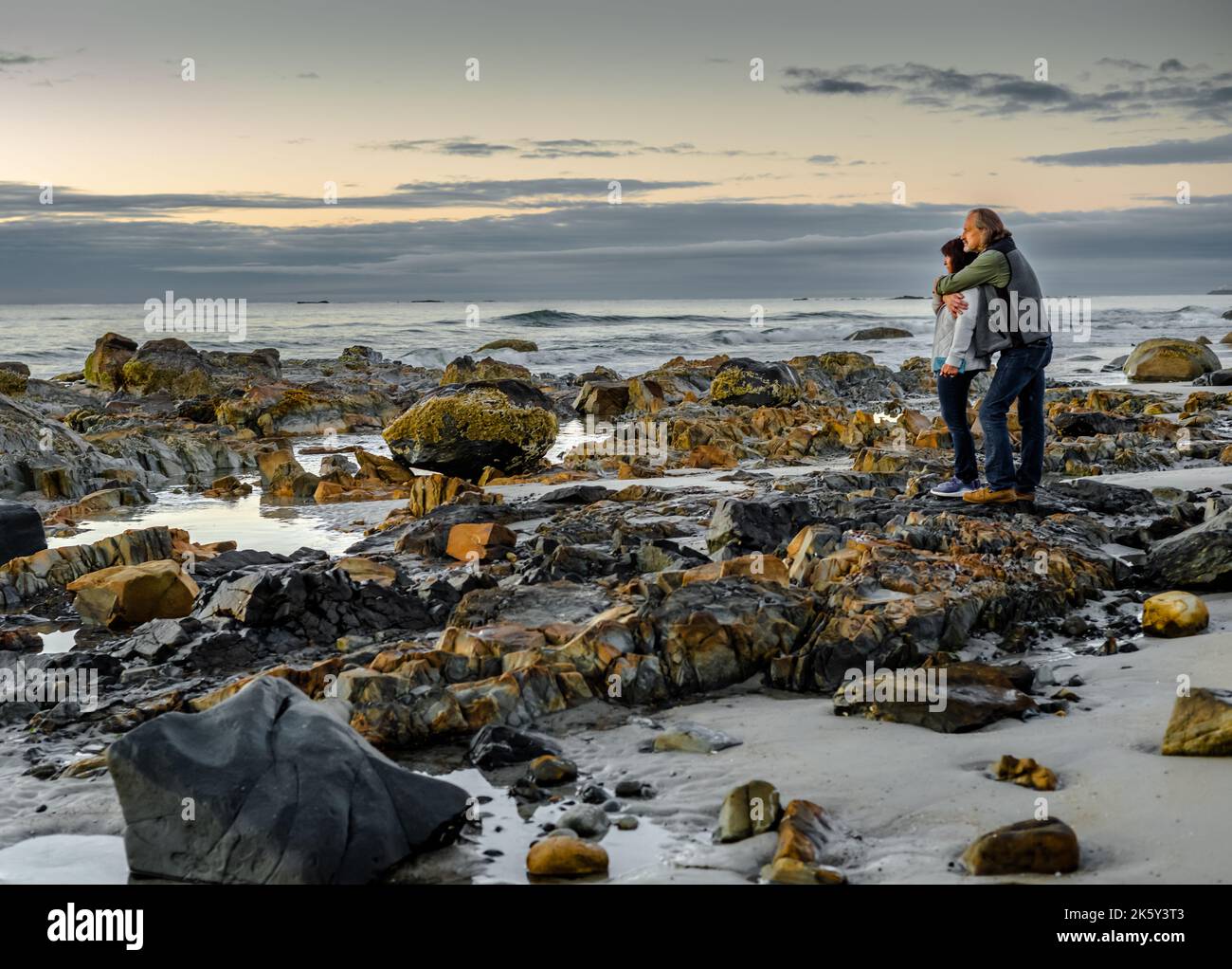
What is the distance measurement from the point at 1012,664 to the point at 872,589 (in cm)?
92

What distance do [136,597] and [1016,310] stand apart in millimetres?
5553

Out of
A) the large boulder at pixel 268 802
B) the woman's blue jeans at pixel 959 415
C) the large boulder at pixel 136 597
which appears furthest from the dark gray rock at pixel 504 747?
Answer: the woman's blue jeans at pixel 959 415

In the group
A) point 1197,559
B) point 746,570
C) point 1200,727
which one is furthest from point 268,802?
point 1197,559

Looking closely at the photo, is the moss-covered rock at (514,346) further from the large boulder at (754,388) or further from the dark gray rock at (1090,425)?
the dark gray rock at (1090,425)

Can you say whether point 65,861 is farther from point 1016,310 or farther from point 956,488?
point 956,488

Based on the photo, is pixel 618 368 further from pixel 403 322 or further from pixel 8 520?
pixel 403 322

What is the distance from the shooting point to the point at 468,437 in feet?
39.8

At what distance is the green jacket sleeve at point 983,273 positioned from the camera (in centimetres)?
675

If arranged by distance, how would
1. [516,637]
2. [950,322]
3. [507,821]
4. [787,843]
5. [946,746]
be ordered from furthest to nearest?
[950,322]
[516,637]
[946,746]
[507,821]
[787,843]

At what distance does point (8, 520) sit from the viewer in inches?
309

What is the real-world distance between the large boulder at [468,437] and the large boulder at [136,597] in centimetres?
564

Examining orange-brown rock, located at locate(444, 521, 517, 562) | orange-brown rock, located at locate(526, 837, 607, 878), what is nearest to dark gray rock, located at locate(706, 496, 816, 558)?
orange-brown rock, located at locate(444, 521, 517, 562)

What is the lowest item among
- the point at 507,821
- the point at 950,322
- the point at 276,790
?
the point at 507,821

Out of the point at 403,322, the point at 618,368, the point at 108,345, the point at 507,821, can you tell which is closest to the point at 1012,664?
the point at 507,821
